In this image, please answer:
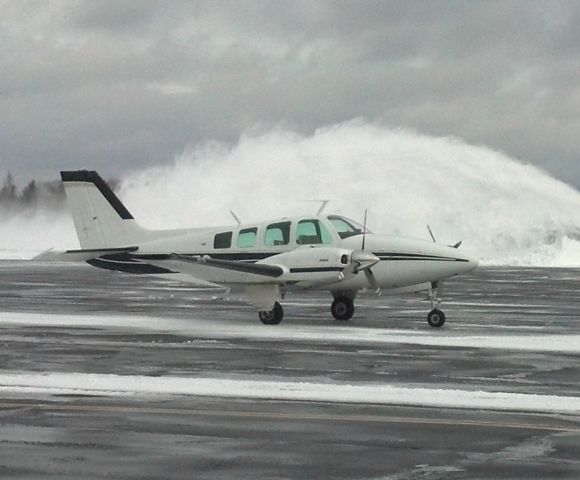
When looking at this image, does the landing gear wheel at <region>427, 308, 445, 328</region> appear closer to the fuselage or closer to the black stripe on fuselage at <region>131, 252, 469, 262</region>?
the fuselage

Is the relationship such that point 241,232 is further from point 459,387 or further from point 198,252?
point 459,387

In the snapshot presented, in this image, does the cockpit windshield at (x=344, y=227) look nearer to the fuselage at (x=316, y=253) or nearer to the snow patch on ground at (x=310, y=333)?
the fuselage at (x=316, y=253)

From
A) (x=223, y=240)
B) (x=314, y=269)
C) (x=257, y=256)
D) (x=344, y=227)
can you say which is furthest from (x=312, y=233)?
(x=223, y=240)

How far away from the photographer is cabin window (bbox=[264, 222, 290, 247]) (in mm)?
24062

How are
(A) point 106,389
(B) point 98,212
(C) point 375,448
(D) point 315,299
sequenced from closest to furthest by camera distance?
(C) point 375,448 < (A) point 106,389 < (B) point 98,212 < (D) point 315,299

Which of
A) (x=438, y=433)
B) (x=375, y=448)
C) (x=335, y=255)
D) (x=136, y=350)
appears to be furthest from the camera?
(x=335, y=255)

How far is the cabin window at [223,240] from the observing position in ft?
80.8

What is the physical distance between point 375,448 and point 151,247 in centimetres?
1655

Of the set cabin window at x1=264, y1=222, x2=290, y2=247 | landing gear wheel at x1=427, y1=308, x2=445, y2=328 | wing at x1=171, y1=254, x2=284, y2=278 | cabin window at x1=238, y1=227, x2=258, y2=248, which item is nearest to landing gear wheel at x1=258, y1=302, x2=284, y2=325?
wing at x1=171, y1=254, x2=284, y2=278

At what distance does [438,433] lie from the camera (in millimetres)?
10234

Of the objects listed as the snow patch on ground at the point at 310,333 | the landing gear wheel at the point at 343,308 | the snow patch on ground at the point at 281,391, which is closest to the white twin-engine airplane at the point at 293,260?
the landing gear wheel at the point at 343,308

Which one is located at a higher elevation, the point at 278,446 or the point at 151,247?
the point at 151,247

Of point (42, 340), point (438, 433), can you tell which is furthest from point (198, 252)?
point (438, 433)

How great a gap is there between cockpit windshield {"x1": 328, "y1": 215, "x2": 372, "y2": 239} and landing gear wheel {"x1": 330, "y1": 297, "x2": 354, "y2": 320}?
160 cm
